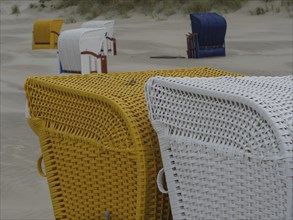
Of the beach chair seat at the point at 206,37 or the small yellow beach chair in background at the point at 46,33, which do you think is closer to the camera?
the beach chair seat at the point at 206,37

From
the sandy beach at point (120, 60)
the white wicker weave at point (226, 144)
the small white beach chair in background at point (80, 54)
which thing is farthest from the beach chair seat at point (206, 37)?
the white wicker weave at point (226, 144)

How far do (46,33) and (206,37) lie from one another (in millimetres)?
4490

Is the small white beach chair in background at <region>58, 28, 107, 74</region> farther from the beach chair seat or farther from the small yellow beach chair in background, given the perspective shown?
the small yellow beach chair in background

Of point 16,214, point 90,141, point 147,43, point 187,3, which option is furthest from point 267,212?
point 187,3

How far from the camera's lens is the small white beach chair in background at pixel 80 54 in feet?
37.6

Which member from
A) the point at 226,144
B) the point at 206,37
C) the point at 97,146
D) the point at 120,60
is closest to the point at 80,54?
the point at 120,60

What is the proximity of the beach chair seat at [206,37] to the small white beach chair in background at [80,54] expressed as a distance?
13.9 feet

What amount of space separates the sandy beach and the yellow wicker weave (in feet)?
7.67

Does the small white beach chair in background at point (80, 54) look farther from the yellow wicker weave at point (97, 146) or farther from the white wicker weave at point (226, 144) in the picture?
the white wicker weave at point (226, 144)

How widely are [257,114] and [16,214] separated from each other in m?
3.62

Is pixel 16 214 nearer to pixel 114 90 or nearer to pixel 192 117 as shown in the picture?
pixel 114 90

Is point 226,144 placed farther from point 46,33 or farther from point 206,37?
point 46,33

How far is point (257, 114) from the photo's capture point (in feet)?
8.70

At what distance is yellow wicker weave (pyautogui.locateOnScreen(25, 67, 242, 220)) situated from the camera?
3.14 m
